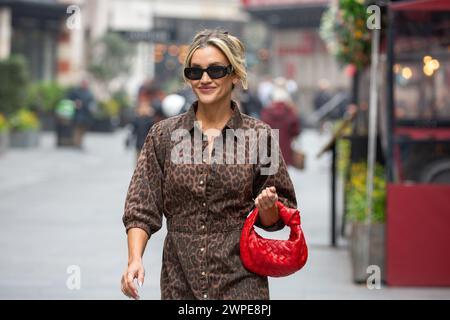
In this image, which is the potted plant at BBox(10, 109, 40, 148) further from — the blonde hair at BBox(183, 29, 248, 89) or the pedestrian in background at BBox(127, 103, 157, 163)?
the blonde hair at BBox(183, 29, 248, 89)

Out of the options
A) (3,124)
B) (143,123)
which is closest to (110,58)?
(3,124)

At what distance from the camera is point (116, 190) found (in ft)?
59.2

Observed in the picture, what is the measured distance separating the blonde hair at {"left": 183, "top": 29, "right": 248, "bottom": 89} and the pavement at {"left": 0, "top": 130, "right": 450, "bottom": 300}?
454 centimetres

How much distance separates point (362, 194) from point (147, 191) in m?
6.73

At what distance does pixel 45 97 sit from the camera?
34000 millimetres

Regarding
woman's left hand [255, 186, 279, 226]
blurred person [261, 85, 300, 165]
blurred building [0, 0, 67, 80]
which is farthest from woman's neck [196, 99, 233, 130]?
blurred building [0, 0, 67, 80]

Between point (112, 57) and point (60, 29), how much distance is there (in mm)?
2214

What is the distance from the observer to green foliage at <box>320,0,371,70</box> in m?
11.1

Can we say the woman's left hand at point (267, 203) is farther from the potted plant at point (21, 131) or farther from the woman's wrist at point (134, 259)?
the potted plant at point (21, 131)

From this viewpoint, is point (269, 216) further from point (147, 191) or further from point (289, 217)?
point (147, 191)

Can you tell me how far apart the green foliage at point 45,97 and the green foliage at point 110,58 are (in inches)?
163

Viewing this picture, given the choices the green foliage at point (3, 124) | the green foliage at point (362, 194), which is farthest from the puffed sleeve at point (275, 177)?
the green foliage at point (3, 124)

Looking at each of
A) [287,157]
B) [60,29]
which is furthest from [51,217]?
[60,29]

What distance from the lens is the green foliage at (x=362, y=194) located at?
32.7 ft
